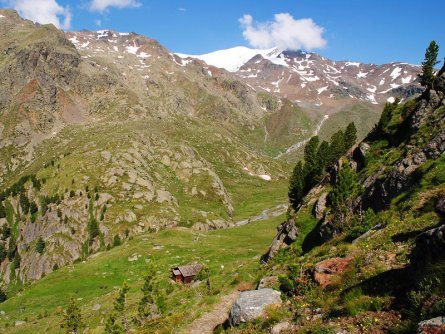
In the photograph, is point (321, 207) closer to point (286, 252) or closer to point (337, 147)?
point (286, 252)

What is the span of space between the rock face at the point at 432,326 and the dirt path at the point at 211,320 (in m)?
19.8

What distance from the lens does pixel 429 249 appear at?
14.8m

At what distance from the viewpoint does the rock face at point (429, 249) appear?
14.1 metres

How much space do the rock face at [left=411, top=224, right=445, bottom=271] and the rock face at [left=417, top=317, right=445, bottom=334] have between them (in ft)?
10.4

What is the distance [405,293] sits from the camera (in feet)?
51.0

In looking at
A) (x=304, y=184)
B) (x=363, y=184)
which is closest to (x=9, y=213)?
(x=304, y=184)

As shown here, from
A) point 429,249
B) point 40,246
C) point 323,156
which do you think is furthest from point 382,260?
point 40,246

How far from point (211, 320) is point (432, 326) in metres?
22.1

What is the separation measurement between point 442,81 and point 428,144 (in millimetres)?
22963

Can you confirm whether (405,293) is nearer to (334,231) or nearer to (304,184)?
(334,231)

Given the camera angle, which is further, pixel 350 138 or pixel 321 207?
pixel 350 138

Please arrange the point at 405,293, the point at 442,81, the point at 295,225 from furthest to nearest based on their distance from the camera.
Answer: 1. the point at 295,225
2. the point at 442,81
3. the point at 405,293

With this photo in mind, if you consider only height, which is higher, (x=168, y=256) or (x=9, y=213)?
(x=9, y=213)

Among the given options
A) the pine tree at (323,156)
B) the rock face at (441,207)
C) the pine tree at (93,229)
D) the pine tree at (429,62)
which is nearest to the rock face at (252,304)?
the rock face at (441,207)
